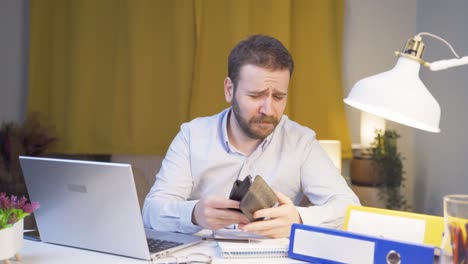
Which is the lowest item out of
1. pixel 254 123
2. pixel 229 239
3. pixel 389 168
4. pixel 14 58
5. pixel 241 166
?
pixel 389 168

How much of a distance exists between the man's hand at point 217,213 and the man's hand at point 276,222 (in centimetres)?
3

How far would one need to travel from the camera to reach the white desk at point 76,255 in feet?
3.96

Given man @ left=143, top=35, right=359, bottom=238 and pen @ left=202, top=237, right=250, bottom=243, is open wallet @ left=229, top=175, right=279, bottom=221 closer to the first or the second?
pen @ left=202, top=237, right=250, bottom=243

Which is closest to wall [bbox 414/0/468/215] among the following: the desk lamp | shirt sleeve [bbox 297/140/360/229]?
shirt sleeve [bbox 297/140/360/229]

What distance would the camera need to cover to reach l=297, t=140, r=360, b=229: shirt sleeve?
1564 mm

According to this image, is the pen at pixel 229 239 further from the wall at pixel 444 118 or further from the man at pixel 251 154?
the wall at pixel 444 118

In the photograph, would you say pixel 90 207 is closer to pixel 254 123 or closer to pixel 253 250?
pixel 253 250

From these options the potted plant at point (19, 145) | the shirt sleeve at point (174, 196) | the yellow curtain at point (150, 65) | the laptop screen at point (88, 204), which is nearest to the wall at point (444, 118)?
the yellow curtain at point (150, 65)

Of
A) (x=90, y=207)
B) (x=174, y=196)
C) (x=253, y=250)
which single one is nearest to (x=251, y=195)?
(x=253, y=250)

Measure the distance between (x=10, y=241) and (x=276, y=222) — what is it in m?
0.63

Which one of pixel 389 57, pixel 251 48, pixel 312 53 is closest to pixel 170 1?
pixel 312 53

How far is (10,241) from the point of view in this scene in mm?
1145

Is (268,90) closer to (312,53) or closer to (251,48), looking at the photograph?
(251,48)

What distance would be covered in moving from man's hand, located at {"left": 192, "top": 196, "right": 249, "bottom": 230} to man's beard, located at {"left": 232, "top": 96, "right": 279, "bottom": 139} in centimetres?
40
